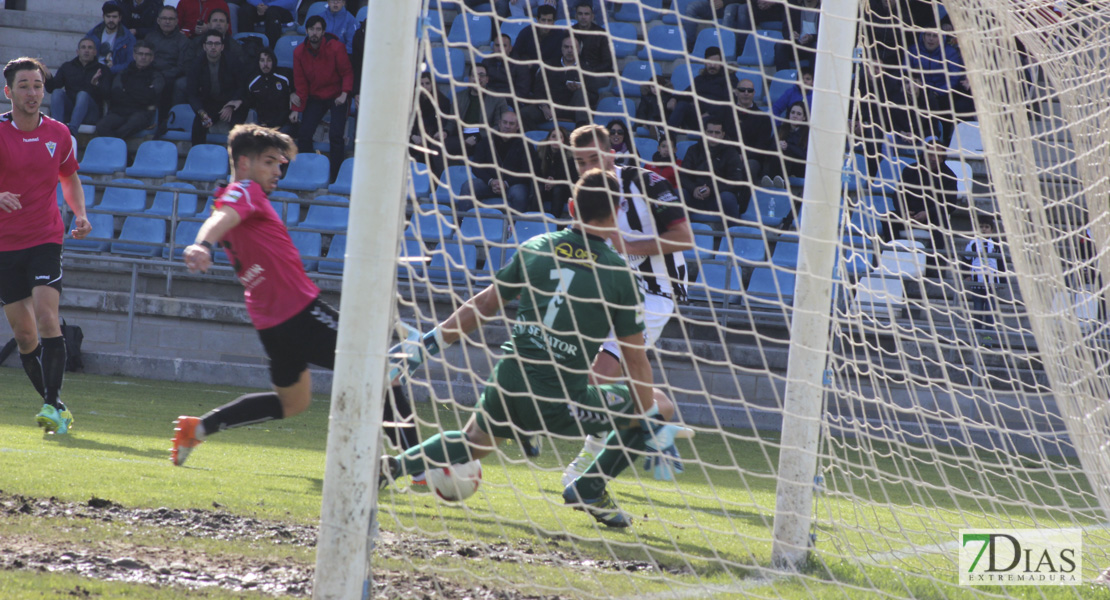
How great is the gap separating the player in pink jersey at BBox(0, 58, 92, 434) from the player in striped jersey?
3.43 meters

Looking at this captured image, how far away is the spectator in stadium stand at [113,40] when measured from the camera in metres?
13.9

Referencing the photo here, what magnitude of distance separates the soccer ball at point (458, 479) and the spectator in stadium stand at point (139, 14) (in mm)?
12496

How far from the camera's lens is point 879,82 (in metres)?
5.46

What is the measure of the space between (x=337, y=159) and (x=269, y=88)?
1352mm

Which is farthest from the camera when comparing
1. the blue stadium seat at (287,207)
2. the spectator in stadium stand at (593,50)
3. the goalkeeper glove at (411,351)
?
the spectator in stadium stand at (593,50)

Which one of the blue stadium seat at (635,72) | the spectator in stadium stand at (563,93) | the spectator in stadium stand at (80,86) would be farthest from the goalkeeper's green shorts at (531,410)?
the spectator in stadium stand at (80,86)

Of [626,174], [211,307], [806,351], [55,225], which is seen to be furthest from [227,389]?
[806,351]

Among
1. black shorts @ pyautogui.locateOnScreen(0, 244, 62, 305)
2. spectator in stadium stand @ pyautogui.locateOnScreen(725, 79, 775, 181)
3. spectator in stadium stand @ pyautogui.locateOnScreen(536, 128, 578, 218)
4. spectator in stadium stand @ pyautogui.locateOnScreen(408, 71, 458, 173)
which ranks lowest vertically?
black shorts @ pyautogui.locateOnScreen(0, 244, 62, 305)

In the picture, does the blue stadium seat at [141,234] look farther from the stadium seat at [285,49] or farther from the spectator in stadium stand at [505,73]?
the spectator in stadium stand at [505,73]

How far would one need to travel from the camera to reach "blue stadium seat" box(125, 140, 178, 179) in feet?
43.3

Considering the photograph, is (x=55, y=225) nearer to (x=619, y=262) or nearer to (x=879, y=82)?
(x=619, y=262)

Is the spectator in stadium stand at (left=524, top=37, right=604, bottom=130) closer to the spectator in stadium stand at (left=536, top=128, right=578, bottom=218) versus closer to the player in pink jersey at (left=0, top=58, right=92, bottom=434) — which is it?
the spectator in stadium stand at (left=536, top=128, right=578, bottom=218)

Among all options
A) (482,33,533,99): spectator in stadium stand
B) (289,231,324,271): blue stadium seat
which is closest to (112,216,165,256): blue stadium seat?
(289,231,324,271): blue stadium seat

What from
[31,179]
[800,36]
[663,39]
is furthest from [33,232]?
[800,36]
